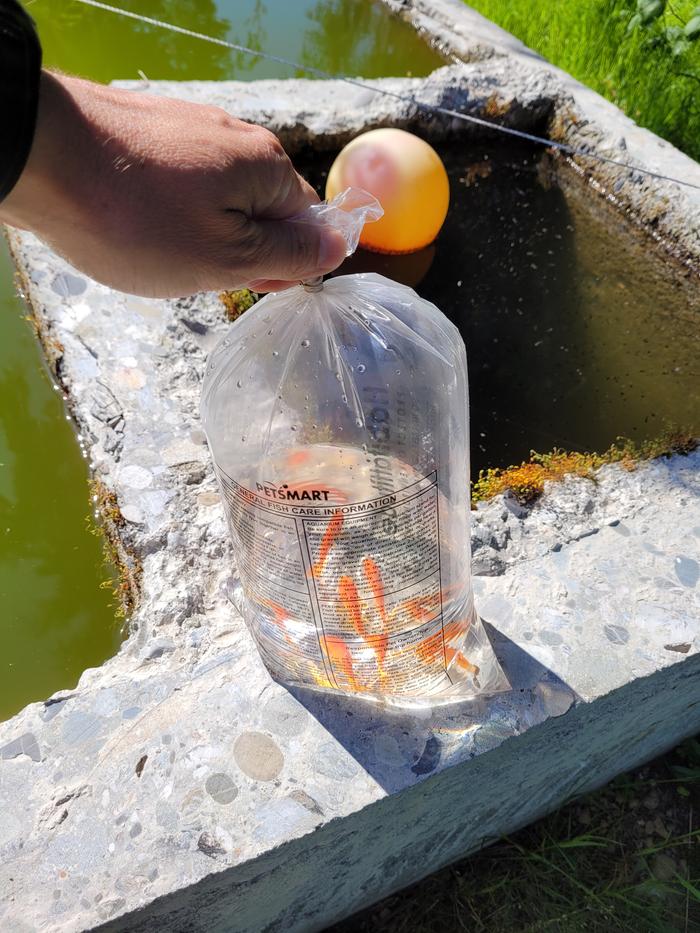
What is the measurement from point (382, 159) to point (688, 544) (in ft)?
5.39

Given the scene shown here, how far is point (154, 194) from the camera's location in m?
0.74

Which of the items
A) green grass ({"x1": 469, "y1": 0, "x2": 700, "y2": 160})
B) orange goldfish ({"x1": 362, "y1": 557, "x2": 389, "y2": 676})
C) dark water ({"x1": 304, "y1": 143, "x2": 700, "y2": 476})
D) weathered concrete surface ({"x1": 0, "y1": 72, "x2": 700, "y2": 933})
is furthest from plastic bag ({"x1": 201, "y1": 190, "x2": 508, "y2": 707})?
green grass ({"x1": 469, "y1": 0, "x2": 700, "y2": 160})

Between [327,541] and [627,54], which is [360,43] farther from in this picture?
[327,541]

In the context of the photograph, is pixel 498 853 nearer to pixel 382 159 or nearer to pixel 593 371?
pixel 593 371

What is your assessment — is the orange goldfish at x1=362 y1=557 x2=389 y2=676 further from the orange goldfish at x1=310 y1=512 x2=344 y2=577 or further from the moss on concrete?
the moss on concrete

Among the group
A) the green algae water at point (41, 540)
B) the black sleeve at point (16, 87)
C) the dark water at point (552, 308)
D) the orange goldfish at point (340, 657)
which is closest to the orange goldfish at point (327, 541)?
the orange goldfish at point (340, 657)

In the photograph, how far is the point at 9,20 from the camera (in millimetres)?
643

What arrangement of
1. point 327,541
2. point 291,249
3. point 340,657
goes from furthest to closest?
point 340,657 < point 327,541 < point 291,249

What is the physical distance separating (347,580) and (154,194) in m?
0.52

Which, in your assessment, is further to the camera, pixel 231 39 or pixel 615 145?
pixel 231 39

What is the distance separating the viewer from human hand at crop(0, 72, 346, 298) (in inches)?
28.4

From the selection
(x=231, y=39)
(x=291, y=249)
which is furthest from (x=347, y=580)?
(x=231, y=39)

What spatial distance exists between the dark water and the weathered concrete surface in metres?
0.60

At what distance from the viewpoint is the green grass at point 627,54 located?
3.04 meters
